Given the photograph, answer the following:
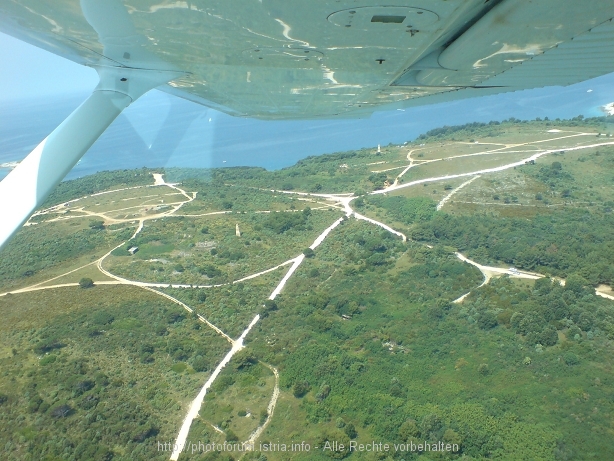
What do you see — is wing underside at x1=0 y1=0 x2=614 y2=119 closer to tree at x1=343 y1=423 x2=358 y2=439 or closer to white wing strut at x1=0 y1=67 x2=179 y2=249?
white wing strut at x1=0 y1=67 x2=179 y2=249

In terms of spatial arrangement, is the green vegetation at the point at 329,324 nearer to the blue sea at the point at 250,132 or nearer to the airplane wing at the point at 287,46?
the blue sea at the point at 250,132

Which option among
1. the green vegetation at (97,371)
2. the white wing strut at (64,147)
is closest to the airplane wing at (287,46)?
the white wing strut at (64,147)

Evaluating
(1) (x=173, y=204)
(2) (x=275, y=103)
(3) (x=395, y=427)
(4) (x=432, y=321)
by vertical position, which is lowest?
(3) (x=395, y=427)

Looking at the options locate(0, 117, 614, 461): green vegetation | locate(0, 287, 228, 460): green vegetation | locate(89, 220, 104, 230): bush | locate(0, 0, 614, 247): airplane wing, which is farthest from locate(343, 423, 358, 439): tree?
locate(89, 220, 104, 230): bush

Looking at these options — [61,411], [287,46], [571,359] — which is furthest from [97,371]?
[571,359]

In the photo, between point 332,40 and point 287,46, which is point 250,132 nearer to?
point 287,46

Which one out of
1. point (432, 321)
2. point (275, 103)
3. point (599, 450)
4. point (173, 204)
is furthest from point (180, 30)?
point (173, 204)

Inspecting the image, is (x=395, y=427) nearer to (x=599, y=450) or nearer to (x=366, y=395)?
(x=366, y=395)
